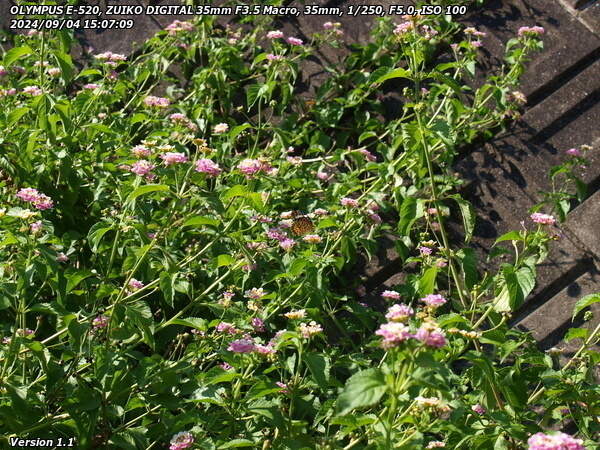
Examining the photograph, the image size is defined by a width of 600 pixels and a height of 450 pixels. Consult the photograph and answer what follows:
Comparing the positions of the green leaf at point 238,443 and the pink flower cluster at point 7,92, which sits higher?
the pink flower cluster at point 7,92

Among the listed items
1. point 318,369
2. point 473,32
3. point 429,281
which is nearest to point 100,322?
point 318,369

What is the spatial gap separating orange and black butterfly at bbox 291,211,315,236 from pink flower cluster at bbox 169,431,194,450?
0.81 metres

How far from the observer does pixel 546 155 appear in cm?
266

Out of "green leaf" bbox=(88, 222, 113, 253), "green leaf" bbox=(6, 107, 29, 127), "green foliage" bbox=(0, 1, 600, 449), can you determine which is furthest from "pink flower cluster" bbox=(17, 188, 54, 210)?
"green leaf" bbox=(6, 107, 29, 127)

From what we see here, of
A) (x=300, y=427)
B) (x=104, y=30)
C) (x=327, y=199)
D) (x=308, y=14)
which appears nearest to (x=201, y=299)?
(x=300, y=427)

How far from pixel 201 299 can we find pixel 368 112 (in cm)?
120

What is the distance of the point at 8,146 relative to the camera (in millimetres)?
2482

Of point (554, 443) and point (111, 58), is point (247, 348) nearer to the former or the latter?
point (554, 443)

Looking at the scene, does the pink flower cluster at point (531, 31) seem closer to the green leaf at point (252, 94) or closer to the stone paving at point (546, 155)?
the stone paving at point (546, 155)

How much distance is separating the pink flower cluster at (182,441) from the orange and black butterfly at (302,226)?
81 cm

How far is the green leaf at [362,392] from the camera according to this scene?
4.10 feet

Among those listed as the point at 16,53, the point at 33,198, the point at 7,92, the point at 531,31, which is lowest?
the point at 33,198

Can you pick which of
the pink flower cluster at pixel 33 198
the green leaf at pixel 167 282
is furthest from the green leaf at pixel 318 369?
the pink flower cluster at pixel 33 198

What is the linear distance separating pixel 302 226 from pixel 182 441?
0.87m
